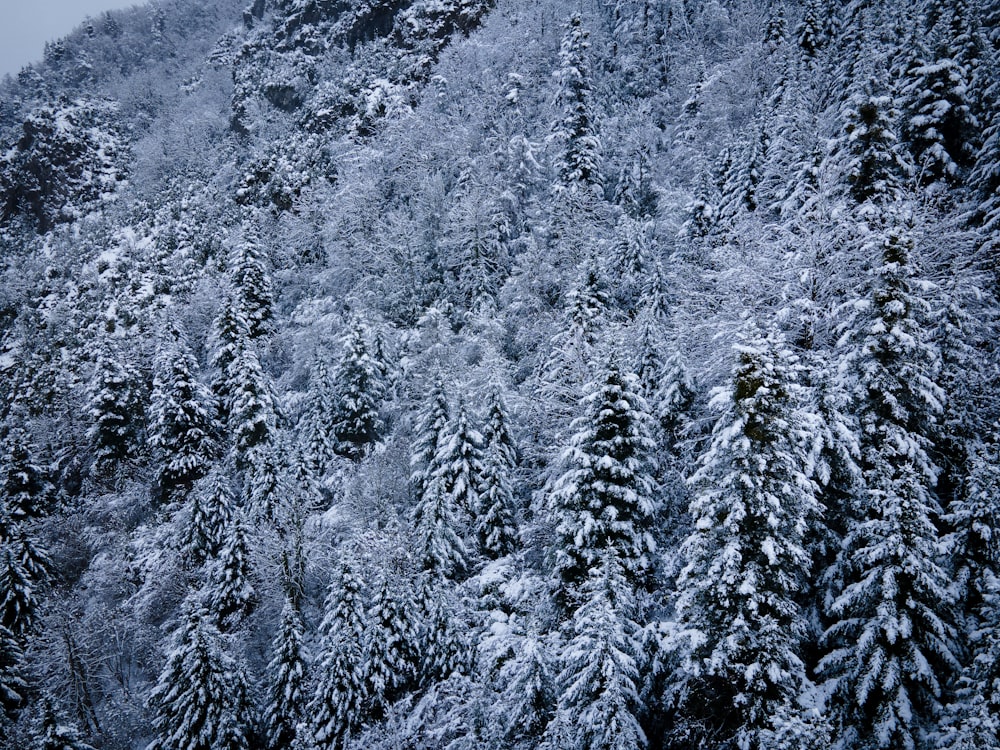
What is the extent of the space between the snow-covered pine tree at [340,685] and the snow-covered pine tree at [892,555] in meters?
16.3

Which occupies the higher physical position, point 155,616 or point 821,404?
point 821,404

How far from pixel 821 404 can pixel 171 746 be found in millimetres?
26164

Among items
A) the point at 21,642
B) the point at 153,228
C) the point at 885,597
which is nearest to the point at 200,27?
the point at 153,228

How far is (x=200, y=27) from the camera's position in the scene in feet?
565

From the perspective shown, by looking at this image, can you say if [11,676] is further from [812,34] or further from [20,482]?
[812,34]

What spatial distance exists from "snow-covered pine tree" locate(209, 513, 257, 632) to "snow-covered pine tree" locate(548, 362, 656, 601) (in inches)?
715

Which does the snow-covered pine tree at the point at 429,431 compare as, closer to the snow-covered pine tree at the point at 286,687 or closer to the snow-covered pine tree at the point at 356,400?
the snow-covered pine tree at the point at 356,400

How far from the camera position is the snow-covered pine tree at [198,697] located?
71.5 ft

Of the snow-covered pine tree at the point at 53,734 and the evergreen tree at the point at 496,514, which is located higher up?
the snow-covered pine tree at the point at 53,734

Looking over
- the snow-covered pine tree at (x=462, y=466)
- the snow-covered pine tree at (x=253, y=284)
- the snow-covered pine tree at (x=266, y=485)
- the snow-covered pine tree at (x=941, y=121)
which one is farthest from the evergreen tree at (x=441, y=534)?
the snow-covered pine tree at (x=253, y=284)

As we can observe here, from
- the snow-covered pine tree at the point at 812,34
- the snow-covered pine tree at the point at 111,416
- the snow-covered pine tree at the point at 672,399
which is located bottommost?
the snow-covered pine tree at the point at 672,399

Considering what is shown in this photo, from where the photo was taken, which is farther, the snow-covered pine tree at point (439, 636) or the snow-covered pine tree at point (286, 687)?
the snow-covered pine tree at point (286, 687)

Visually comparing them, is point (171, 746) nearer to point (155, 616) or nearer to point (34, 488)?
point (155, 616)

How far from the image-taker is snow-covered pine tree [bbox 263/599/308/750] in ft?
75.9
